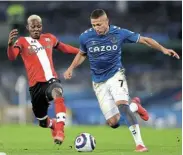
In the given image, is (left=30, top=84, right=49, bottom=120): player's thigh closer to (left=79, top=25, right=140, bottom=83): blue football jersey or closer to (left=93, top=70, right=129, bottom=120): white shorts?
(left=93, top=70, right=129, bottom=120): white shorts

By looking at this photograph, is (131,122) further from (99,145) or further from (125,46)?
(125,46)

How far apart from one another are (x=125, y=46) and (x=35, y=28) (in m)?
27.0

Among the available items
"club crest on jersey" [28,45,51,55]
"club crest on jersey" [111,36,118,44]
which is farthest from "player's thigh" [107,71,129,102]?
"club crest on jersey" [28,45,51,55]

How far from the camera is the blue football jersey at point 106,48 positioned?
40.4 feet

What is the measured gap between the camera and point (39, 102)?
44.4ft

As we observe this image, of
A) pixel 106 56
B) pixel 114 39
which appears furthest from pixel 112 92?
pixel 114 39

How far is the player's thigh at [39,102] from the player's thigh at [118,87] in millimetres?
1482

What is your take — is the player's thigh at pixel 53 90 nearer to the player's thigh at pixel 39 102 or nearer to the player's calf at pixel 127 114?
the player's thigh at pixel 39 102

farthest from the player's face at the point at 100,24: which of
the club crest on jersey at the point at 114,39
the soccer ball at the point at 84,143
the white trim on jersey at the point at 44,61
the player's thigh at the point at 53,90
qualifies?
the soccer ball at the point at 84,143

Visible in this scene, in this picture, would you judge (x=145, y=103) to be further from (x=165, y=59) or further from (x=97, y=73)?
(x=97, y=73)

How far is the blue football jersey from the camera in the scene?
1232cm

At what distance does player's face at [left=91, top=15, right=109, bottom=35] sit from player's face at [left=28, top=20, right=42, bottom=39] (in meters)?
1.30

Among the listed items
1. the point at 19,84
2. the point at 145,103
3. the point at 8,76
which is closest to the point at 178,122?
the point at 145,103

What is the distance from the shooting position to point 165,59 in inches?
1539
